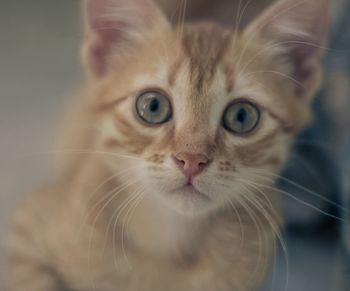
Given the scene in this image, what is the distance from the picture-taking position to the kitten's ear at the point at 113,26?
920mm

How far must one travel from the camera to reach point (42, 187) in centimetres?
104

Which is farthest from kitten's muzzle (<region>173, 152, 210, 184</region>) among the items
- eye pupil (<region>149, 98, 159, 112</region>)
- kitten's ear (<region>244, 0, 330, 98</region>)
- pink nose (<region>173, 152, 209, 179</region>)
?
kitten's ear (<region>244, 0, 330, 98</region>)

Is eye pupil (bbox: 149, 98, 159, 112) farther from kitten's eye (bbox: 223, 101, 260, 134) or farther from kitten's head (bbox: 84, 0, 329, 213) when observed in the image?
kitten's eye (bbox: 223, 101, 260, 134)

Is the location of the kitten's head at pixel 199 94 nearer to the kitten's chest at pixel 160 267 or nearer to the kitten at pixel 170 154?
the kitten at pixel 170 154

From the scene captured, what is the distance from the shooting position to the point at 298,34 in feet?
2.98

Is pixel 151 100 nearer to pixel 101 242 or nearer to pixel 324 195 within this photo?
pixel 101 242

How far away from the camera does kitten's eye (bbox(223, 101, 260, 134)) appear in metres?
0.88

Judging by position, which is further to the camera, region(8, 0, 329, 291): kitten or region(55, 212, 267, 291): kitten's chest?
region(55, 212, 267, 291): kitten's chest

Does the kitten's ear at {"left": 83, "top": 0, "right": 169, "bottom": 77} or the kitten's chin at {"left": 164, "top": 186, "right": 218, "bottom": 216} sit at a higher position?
the kitten's ear at {"left": 83, "top": 0, "right": 169, "bottom": 77}

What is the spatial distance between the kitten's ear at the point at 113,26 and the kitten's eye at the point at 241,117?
187 millimetres

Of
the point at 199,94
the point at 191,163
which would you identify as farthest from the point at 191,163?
the point at 199,94

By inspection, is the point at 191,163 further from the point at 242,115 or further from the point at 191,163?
the point at 242,115

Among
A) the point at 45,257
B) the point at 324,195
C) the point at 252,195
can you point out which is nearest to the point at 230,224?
the point at 252,195

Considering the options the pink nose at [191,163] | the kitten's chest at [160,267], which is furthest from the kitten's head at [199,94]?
the kitten's chest at [160,267]
